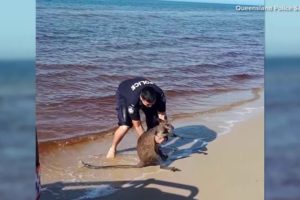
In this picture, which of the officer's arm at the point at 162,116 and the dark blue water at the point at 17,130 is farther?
the officer's arm at the point at 162,116

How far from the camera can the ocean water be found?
2152mm

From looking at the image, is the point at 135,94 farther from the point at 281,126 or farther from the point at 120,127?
the point at 281,126

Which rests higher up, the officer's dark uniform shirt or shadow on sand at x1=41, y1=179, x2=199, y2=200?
the officer's dark uniform shirt

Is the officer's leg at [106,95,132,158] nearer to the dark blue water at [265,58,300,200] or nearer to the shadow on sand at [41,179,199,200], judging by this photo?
the shadow on sand at [41,179,199,200]

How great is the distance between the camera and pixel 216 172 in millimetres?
2258

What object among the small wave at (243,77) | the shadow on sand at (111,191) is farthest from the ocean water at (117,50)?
the shadow on sand at (111,191)

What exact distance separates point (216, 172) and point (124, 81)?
54 cm

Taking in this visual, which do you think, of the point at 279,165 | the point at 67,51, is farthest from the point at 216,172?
the point at 67,51

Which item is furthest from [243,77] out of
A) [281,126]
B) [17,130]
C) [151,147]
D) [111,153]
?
[17,130]

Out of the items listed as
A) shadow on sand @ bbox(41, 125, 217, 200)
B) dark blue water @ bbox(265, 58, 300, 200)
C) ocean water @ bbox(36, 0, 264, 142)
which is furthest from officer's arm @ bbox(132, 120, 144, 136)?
dark blue water @ bbox(265, 58, 300, 200)

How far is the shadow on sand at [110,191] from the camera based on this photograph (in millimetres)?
2174

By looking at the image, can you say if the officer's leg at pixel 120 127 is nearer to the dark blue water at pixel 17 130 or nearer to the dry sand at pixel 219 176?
the dry sand at pixel 219 176

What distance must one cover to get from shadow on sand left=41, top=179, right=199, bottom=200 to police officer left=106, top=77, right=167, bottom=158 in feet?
0.51

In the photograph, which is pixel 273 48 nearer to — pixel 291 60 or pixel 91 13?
pixel 291 60
